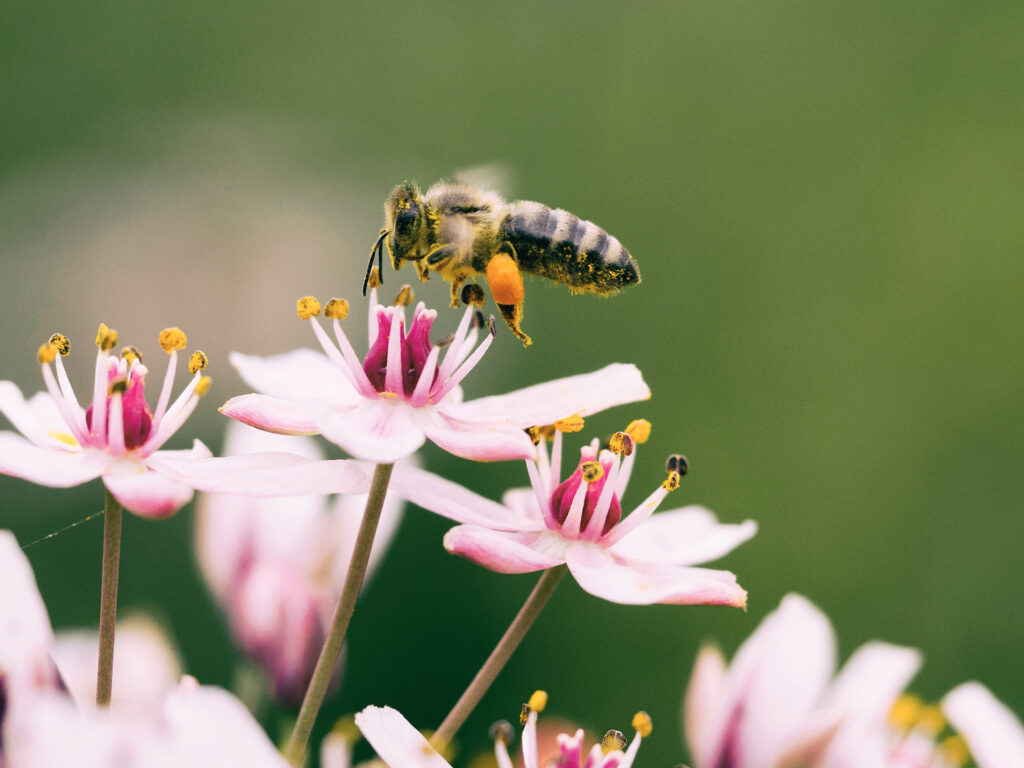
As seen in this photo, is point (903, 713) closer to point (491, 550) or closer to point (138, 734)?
point (491, 550)

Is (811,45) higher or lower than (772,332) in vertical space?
higher

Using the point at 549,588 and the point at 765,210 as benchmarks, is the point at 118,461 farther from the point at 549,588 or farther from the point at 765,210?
the point at 765,210

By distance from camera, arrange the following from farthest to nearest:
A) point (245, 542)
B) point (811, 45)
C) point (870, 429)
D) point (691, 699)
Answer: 1. point (811, 45)
2. point (870, 429)
3. point (245, 542)
4. point (691, 699)

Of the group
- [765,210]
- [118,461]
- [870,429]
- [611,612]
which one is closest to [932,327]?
[870,429]

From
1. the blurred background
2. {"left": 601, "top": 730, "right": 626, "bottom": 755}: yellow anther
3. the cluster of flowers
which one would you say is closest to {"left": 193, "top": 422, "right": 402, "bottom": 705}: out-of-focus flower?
the cluster of flowers

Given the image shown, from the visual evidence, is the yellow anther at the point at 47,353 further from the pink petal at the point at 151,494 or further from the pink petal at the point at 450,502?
the pink petal at the point at 450,502

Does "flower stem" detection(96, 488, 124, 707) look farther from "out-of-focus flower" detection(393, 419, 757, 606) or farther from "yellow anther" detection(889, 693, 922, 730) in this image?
"yellow anther" detection(889, 693, 922, 730)

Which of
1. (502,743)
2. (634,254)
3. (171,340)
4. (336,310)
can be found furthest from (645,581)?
(634,254)
